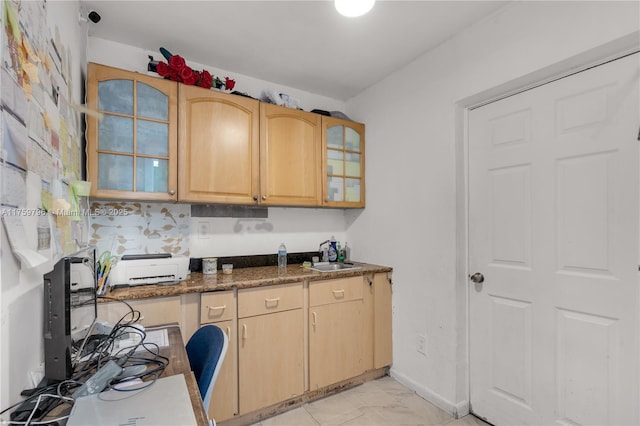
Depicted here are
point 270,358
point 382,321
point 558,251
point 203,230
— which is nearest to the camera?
point 558,251

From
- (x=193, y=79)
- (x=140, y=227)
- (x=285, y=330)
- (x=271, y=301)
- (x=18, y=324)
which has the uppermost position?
(x=193, y=79)

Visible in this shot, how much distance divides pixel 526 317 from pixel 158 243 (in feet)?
7.98

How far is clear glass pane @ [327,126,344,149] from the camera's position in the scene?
105 inches

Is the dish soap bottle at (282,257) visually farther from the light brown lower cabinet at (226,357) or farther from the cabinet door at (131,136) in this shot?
the cabinet door at (131,136)

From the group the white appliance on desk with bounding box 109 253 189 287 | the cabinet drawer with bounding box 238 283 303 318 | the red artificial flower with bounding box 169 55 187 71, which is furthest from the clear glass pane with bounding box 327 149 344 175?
the white appliance on desk with bounding box 109 253 189 287

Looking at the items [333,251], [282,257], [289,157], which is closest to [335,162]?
[289,157]

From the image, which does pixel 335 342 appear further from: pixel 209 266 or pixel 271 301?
pixel 209 266

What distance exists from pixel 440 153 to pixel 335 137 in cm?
92

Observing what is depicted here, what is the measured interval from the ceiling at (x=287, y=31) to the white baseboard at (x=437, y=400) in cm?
245

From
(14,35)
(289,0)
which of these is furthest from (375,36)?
(14,35)

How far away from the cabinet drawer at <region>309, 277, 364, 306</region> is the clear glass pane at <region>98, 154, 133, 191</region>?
1.37 m

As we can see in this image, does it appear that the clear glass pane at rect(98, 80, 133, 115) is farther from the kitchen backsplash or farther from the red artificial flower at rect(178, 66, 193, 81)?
the kitchen backsplash

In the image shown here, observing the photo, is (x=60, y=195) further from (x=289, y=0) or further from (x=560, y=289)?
(x=560, y=289)

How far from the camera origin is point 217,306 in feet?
6.20
